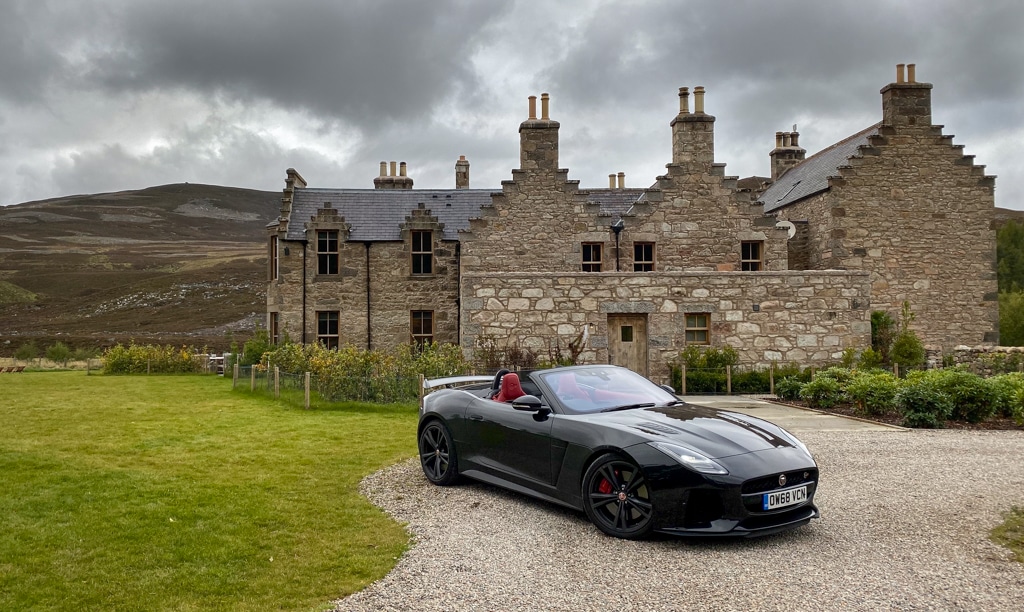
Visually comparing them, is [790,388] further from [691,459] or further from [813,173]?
[813,173]

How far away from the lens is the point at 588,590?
473 cm

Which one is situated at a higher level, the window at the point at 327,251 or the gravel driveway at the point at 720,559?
the window at the point at 327,251

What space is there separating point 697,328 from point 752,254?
179 inches

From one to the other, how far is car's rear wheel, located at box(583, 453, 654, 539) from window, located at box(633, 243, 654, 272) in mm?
16758

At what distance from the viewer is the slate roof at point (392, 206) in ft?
83.6

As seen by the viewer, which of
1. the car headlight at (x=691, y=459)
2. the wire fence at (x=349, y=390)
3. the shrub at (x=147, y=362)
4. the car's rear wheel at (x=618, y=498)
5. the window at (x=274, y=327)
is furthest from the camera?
the shrub at (x=147, y=362)

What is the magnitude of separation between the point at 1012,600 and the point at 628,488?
8.76 ft

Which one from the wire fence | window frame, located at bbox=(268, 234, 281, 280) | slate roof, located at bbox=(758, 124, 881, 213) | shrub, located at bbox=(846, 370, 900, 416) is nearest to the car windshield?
shrub, located at bbox=(846, 370, 900, 416)

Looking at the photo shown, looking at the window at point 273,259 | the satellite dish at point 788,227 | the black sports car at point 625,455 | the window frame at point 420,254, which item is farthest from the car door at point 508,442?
the window at point 273,259

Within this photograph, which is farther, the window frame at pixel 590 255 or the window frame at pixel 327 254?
the window frame at pixel 327 254

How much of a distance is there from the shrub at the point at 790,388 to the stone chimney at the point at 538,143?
33.5 ft

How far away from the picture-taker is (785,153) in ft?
106

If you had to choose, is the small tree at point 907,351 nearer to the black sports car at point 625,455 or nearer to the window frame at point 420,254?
the black sports car at point 625,455

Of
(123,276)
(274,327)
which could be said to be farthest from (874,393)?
(123,276)
